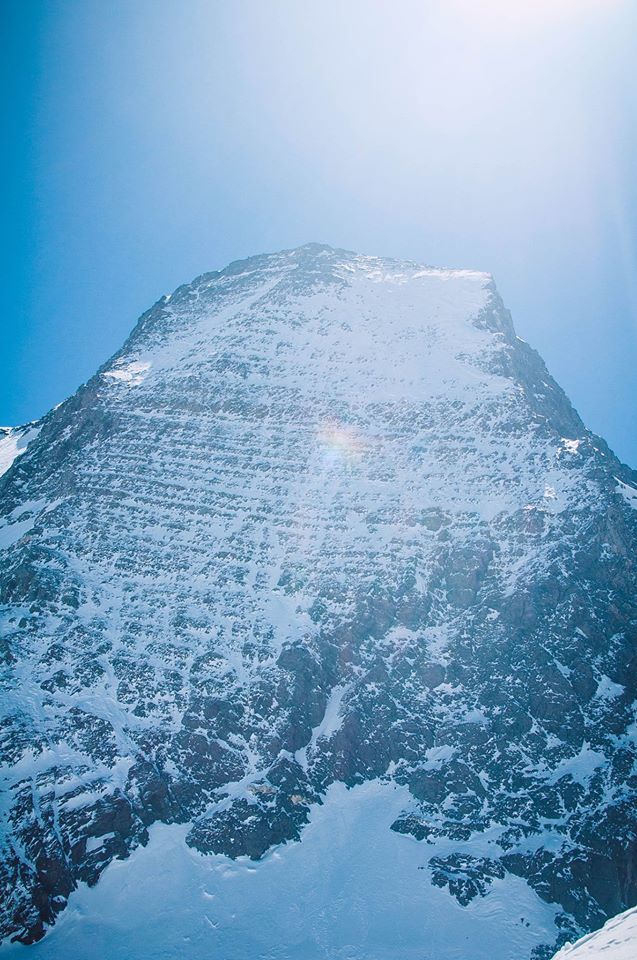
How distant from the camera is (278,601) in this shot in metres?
78.0

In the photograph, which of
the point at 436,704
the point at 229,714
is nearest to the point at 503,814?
the point at 436,704

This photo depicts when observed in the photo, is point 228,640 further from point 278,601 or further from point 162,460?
point 162,460

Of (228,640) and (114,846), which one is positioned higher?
(228,640)

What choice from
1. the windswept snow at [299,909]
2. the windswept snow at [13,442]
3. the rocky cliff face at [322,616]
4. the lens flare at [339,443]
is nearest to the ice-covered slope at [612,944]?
the windswept snow at [299,909]

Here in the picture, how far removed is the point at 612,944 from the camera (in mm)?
19594

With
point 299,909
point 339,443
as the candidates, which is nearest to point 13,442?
point 339,443

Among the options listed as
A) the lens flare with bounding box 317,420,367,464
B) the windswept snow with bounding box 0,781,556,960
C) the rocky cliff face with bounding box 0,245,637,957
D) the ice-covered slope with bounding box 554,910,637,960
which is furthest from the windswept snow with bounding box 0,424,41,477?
the ice-covered slope with bounding box 554,910,637,960

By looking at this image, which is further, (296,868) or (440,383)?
(440,383)

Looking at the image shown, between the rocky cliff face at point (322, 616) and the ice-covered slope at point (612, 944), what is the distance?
3774cm

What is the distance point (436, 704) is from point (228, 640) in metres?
20.6

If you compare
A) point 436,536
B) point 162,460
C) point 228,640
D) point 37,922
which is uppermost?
point 162,460

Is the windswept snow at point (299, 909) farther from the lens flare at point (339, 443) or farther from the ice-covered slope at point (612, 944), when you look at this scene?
the lens flare at point (339, 443)

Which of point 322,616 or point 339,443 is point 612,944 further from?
point 339,443

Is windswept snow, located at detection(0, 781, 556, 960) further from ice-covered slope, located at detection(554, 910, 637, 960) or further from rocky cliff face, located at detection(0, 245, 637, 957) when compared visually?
ice-covered slope, located at detection(554, 910, 637, 960)
